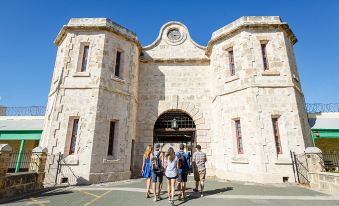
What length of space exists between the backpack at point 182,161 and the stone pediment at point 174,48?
8537 mm

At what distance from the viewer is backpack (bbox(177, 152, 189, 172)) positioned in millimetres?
6410

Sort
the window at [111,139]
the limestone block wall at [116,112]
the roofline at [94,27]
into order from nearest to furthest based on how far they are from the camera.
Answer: the limestone block wall at [116,112] < the window at [111,139] < the roofline at [94,27]

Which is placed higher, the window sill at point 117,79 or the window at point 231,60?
the window at point 231,60

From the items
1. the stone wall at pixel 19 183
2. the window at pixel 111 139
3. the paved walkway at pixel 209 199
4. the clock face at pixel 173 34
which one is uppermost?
the clock face at pixel 173 34

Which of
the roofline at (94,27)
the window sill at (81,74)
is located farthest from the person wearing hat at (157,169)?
the roofline at (94,27)

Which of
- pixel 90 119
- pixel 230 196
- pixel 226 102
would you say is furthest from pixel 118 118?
pixel 230 196

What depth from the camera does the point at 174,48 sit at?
554 inches

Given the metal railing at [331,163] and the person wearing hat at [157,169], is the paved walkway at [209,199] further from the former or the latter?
the metal railing at [331,163]

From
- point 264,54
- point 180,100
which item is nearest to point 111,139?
point 180,100

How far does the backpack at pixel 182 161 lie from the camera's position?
252 inches

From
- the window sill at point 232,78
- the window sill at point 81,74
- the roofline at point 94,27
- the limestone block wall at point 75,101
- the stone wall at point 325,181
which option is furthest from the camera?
the roofline at point 94,27

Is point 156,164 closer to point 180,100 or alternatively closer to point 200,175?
point 200,175

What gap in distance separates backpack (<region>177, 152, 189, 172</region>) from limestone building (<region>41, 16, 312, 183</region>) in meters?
4.47

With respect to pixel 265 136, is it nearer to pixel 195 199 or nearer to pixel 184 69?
pixel 195 199
